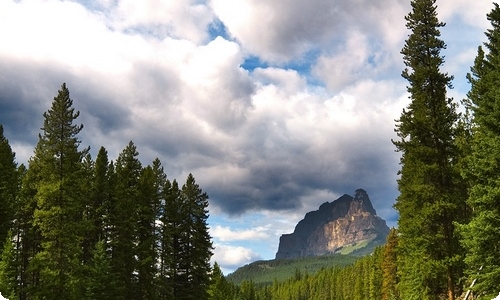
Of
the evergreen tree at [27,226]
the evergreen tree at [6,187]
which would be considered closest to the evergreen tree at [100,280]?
Result: the evergreen tree at [27,226]

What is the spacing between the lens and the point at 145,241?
39562 millimetres

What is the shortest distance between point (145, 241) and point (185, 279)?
8.46 m

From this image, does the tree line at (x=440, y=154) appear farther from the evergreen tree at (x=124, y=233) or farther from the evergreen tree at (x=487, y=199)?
the evergreen tree at (x=124, y=233)

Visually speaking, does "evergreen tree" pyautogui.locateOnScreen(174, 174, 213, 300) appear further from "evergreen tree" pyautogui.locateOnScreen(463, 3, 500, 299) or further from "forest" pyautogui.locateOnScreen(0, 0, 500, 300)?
"evergreen tree" pyautogui.locateOnScreen(463, 3, 500, 299)

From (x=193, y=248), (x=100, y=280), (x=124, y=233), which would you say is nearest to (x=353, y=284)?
(x=193, y=248)

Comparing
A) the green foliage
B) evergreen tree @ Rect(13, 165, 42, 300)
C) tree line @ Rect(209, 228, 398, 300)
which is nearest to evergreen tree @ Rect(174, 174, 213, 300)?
evergreen tree @ Rect(13, 165, 42, 300)

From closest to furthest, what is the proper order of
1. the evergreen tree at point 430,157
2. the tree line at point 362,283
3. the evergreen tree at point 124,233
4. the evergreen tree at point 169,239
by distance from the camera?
the evergreen tree at point 430,157 → the evergreen tree at point 124,233 → the evergreen tree at point 169,239 → the tree line at point 362,283

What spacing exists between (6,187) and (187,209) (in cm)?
1686

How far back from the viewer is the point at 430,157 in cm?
2655

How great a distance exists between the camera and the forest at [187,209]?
2356cm

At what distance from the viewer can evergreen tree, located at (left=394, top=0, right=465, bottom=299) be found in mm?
25703

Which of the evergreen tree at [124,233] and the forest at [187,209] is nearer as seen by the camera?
the forest at [187,209]

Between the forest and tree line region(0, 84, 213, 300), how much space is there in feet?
0.34

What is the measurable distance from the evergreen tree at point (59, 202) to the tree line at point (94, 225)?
0.07 metres
